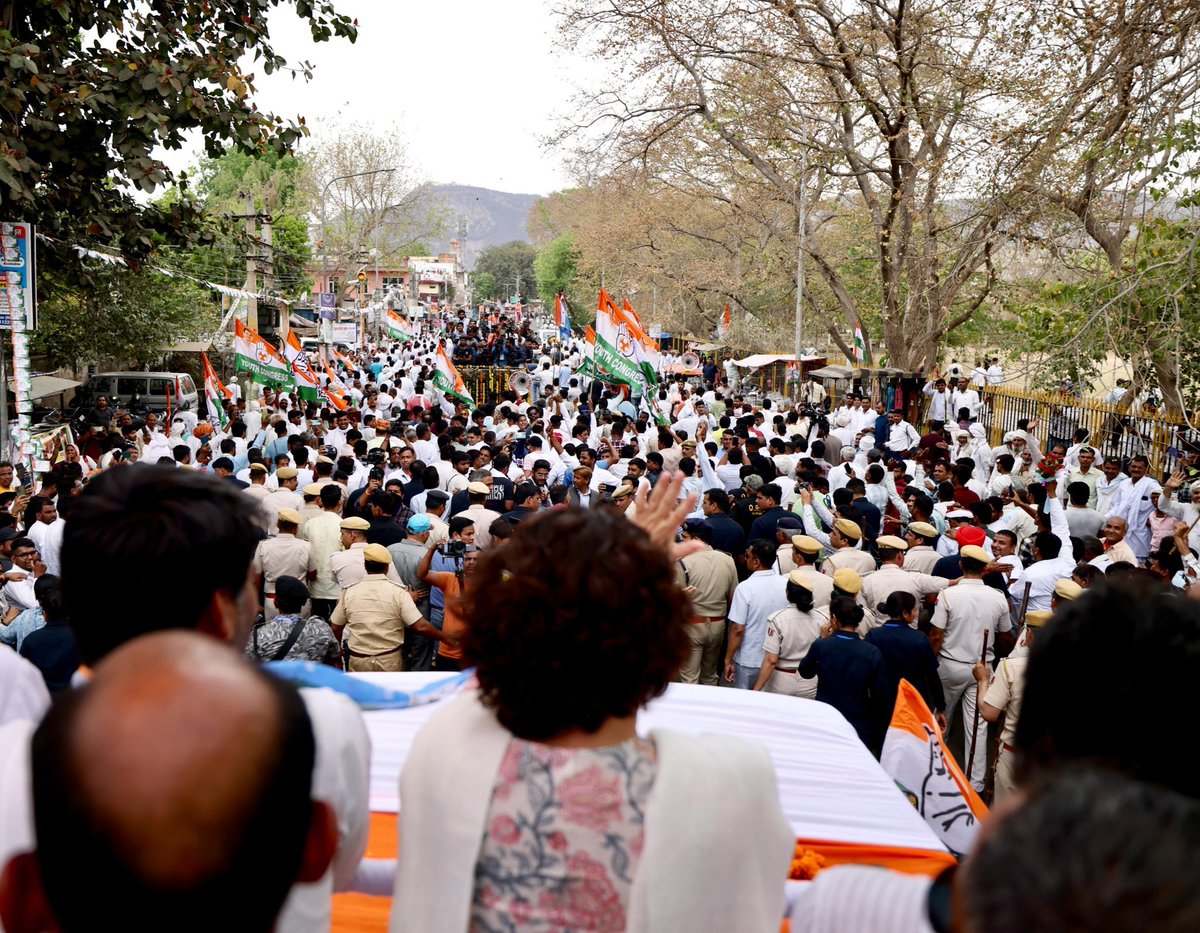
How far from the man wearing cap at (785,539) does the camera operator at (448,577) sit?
2190 mm

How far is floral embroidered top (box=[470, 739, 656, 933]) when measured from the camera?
5.84ft

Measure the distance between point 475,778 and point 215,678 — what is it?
0.70 meters

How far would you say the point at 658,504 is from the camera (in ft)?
7.70

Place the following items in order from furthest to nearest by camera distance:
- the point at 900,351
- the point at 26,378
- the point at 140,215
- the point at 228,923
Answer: the point at 900,351, the point at 140,215, the point at 26,378, the point at 228,923

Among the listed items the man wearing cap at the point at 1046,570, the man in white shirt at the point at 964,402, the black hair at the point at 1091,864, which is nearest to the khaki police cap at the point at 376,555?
the man wearing cap at the point at 1046,570

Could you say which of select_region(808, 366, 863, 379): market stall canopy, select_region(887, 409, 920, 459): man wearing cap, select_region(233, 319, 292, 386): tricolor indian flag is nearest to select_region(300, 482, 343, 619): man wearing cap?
select_region(233, 319, 292, 386): tricolor indian flag

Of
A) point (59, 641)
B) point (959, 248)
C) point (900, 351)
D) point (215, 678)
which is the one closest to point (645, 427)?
point (959, 248)

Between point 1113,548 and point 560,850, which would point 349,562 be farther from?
point 560,850

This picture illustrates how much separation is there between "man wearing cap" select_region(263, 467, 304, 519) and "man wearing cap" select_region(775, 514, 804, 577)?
389 cm

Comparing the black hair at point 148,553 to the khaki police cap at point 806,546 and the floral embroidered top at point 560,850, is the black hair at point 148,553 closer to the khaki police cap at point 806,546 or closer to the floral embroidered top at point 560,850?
the floral embroidered top at point 560,850

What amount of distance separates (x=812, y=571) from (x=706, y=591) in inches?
33.9

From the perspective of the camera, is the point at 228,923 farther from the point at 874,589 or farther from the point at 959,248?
the point at 959,248

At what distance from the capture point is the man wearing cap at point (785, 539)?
7465 mm

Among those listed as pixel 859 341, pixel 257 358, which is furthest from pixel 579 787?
pixel 859 341
